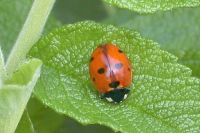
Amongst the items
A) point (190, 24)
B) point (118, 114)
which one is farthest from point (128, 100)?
point (190, 24)

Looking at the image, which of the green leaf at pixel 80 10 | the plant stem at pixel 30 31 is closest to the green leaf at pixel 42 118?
the plant stem at pixel 30 31

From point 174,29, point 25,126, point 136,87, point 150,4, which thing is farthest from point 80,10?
point 150,4

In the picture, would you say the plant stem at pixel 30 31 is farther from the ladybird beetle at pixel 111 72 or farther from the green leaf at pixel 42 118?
the green leaf at pixel 42 118

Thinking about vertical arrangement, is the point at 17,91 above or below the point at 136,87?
above

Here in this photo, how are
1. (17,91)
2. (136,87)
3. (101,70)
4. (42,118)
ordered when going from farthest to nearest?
(42,118), (101,70), (136,87), (17,91)

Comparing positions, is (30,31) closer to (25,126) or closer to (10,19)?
(25,126)

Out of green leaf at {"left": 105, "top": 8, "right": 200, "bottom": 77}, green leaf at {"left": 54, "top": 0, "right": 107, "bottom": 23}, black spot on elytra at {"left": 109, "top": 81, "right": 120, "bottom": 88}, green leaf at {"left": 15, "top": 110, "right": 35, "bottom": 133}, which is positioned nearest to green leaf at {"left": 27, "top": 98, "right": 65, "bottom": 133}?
Result: green leaf at {"left": 15, "top": 110, "right": 35, "bottom": 133}

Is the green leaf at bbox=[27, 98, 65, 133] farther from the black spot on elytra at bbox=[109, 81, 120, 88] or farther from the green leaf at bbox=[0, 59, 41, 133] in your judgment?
the green leaf at bbox=[0, 59, 41, 133]

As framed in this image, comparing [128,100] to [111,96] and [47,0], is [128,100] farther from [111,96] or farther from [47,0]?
[47,0]
